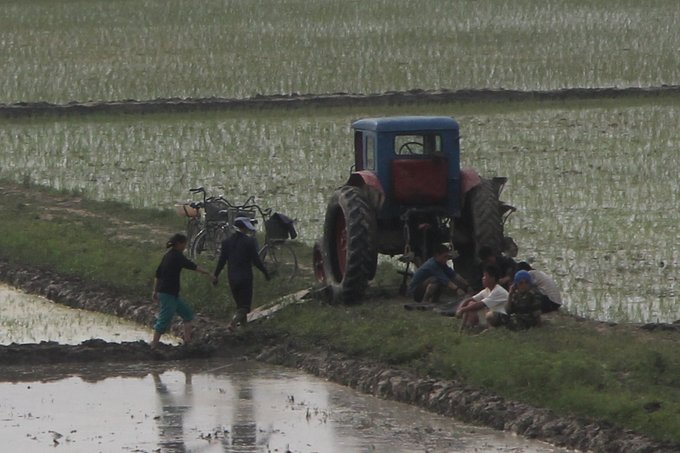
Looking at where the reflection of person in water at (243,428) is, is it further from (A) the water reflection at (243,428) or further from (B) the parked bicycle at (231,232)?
(B) the parked bicycle at (231,232)

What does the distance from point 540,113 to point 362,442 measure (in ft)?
73.7

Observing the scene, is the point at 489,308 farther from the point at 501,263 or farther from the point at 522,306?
the point at 501,263

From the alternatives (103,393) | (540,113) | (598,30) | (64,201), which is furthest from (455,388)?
(598,30)

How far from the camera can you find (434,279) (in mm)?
14953

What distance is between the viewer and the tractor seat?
15.4 metres

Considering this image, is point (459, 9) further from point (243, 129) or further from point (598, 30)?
point (243, 129)

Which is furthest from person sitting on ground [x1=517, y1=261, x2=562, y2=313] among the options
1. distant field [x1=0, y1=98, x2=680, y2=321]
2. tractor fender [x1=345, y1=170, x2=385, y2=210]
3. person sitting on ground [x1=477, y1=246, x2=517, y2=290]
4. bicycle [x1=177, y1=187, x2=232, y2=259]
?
bicycle [x1=177, y1=187, x2=232, y2=259]

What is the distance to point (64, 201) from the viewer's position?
23703mm

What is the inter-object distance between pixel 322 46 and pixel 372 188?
28.2m

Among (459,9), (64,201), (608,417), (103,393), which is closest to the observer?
(608,417)

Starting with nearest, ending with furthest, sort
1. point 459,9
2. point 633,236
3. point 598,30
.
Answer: point 633,236, point 598,30, point 459,9

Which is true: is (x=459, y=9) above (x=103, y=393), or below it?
above

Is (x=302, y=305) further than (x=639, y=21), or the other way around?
(x=639, y=21)

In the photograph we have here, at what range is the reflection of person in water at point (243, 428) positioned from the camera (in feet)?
36.7
